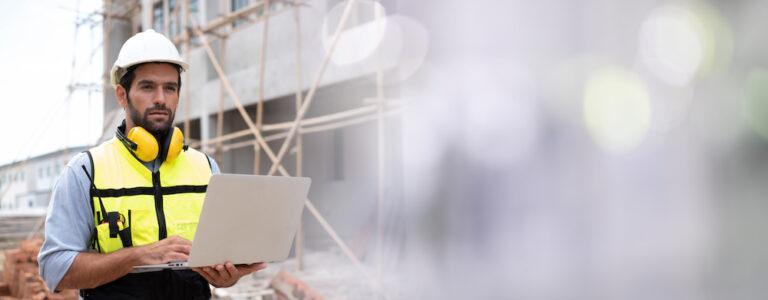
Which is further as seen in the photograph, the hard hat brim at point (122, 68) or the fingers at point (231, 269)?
the hard hat brim at point (122, 68)

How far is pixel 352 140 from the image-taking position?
13.5m

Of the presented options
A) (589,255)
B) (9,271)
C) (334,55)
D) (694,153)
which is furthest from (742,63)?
(9,271)

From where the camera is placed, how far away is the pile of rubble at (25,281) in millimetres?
4871

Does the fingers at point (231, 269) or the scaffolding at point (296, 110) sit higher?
the scaffolding at point (296, 110)

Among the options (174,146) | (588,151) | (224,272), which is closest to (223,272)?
(224,272)

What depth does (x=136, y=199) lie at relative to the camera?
1.80 m

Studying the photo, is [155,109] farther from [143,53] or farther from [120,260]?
[120,260]

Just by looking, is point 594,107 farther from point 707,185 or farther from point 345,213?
point 345,213

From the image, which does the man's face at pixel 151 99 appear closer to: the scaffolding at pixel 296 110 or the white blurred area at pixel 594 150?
the white blurred area at pixel 594 150

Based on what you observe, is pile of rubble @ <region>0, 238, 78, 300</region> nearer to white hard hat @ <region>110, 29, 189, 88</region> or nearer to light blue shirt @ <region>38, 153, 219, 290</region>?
light blue shirt @ <region>38, 153, 219, 290</region>

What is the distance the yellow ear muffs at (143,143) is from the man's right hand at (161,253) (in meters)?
0.30

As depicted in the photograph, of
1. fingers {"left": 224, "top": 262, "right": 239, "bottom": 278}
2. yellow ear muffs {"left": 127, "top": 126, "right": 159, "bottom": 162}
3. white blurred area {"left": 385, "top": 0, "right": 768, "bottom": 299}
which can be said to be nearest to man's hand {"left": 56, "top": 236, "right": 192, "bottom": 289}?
fingers {"left": 224, "top": 262, "right": 239, "bottom": 278}

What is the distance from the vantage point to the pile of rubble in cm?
487

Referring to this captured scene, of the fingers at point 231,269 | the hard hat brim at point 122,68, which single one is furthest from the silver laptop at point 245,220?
the hard hat brim at point 122,68
